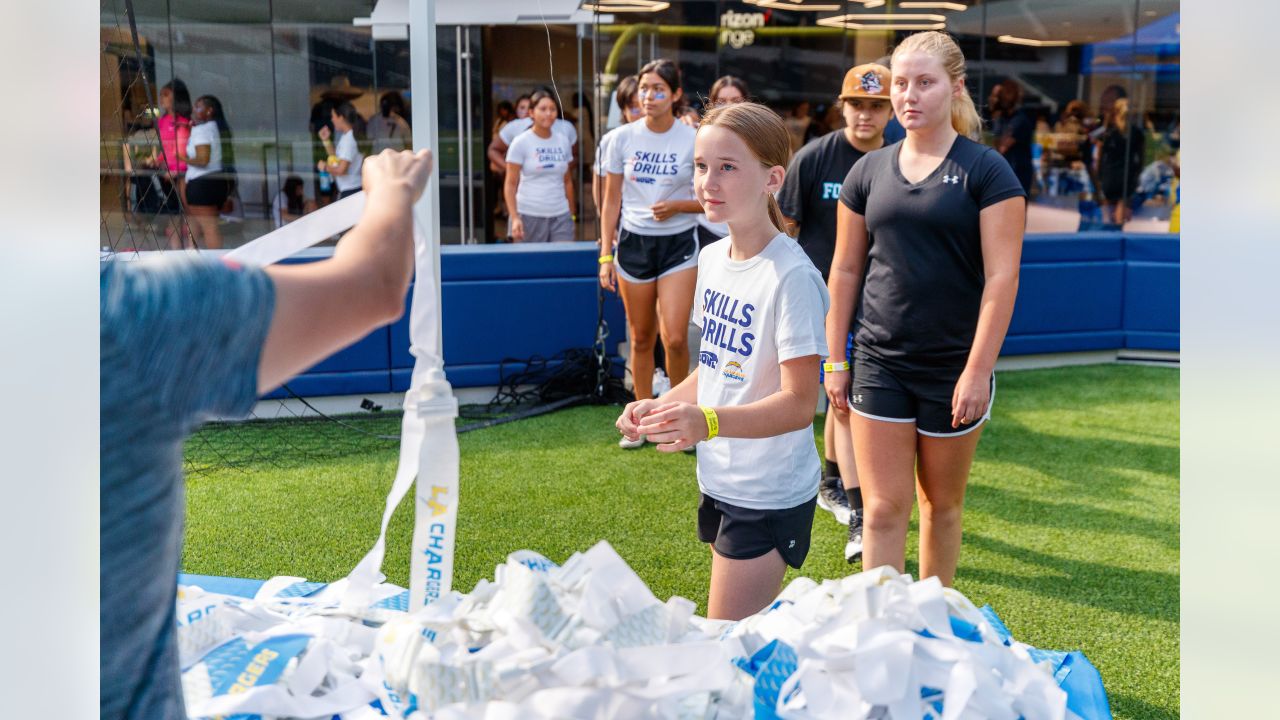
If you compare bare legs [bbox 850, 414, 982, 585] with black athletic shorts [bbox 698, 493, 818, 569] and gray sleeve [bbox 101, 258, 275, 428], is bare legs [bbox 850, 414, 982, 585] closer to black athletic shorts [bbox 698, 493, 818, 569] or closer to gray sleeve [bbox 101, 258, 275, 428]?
black athletic shorts [bbox 698, 493, 818, 569]

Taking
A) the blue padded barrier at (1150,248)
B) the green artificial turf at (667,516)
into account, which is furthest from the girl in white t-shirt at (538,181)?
the blue padded barrier at (1150,248)

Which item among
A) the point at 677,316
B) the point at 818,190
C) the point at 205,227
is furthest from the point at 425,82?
the point at 205,227

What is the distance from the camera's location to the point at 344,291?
3.36ft

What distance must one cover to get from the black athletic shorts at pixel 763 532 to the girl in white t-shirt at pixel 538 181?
5447 millimetres

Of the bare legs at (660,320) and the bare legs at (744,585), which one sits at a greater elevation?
the bare legs at (660,320)

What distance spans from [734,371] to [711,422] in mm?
363

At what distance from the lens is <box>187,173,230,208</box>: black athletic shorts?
23.7ft

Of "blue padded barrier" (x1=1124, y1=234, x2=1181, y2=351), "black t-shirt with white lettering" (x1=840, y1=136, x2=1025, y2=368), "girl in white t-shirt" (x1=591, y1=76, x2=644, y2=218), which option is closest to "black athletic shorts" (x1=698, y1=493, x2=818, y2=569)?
"black t-shirt with white lettering" (x1=840, y1=136, x2=1025, y2=368)

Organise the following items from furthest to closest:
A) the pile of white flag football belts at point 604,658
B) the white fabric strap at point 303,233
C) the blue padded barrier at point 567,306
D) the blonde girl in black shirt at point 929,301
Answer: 1. the blue padded barrier at point 567,306
2. the blonde girl in black shirt at point 929,301
3. the pile of white flag football belts at point 604,658
4. the white fabric strap at point 303,233

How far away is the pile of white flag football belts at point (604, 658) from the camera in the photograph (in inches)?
53.7

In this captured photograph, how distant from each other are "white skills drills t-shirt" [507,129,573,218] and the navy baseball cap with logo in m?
3.93

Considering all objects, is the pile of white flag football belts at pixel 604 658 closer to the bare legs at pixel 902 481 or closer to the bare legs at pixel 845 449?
the bare legs at pixel 902 481
